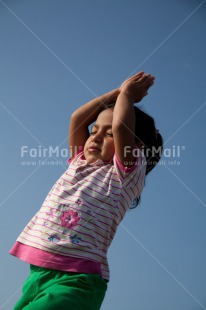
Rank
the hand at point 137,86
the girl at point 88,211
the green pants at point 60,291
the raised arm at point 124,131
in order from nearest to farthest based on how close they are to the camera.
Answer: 1. the green pants at point 60,291
2. the girl at point 88,211
3. the raised arm at point 124,131
4. the hand at point 137,86

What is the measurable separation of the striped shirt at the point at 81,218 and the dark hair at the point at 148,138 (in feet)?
0.74

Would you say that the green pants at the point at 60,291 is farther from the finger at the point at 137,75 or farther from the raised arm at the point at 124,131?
the finger at the point at 137,75

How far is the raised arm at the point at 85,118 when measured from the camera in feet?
7.18

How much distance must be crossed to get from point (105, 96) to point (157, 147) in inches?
17.5

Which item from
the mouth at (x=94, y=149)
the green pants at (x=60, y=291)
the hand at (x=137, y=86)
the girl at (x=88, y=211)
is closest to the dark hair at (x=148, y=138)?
the girl at (x=88, y=211)

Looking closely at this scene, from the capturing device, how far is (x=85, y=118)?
2.20 m

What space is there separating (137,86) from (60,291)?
3.95ft

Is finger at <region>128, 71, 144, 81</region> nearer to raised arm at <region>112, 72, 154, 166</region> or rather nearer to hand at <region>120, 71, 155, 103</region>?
hand at <region>120, 71, 155, 103</region>

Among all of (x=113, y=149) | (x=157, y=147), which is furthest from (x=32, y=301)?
(x=157, y=147)

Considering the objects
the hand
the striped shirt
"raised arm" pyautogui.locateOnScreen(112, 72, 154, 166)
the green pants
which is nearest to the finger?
the hand

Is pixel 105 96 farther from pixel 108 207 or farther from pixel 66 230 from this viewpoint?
pixel 66 230

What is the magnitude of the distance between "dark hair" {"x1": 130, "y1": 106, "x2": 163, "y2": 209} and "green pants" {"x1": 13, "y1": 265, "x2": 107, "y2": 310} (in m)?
0.67

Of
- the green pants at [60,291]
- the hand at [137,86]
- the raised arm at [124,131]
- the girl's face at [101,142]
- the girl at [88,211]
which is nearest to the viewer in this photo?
the green pants at [60,291]

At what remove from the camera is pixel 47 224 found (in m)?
1.66
